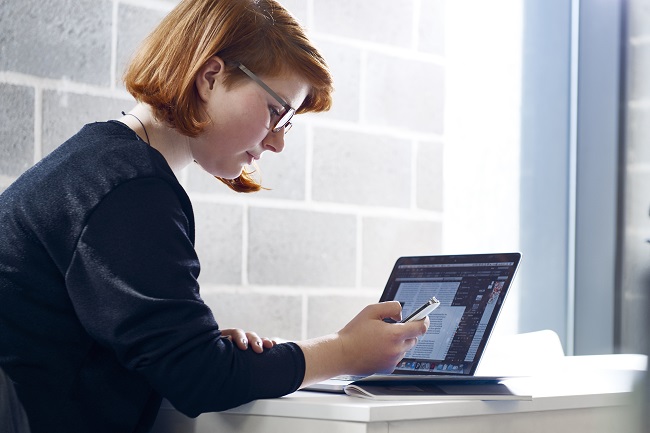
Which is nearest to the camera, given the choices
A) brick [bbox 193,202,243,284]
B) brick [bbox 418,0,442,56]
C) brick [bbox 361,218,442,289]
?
brick [bbox 193,202,243,284]

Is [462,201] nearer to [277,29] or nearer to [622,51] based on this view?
[622,51]

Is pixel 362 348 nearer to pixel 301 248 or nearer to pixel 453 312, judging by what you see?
pixel 453 312

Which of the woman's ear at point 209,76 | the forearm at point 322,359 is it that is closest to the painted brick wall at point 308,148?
the woman's ear at point 209,76

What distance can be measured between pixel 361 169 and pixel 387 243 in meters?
0.20

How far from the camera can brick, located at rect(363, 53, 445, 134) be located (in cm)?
219

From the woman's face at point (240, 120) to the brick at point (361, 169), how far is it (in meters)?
0.68

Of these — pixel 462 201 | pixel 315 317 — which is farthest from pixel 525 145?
pixel 315 317

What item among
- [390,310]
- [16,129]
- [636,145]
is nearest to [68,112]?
[16,129]

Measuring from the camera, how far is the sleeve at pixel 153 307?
1094mm

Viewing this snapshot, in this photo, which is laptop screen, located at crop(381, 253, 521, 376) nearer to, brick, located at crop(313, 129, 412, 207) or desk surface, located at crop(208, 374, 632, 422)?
desk surface, located at crop(208, 374, 632, 422)

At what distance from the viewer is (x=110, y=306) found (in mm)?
1098

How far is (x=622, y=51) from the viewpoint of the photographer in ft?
8.07

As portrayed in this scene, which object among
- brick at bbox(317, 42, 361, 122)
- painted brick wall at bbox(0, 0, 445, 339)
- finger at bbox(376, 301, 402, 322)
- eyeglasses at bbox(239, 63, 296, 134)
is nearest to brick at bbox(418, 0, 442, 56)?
painted brick wall at bbox(0, 0, 445, 339)

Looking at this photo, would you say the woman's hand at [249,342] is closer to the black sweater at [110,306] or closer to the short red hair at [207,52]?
the black sweater at [110,306]
